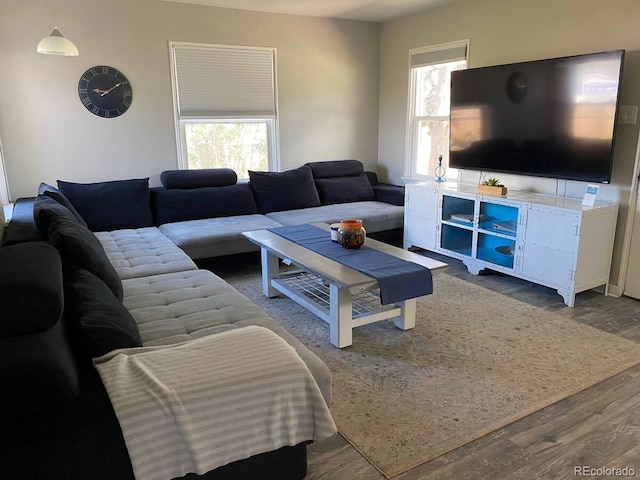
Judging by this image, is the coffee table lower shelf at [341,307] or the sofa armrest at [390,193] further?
the sofa armrest at [390,193]

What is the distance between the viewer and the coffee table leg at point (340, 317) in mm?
2818

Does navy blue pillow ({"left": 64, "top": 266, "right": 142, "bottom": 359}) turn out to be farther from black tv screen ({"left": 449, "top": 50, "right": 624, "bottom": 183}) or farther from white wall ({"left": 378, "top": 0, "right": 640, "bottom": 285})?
white wall ({"left": 378, "top": 0, "right": 640, "bottom": 285})

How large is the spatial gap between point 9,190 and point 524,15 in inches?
186

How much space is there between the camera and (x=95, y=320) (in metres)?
1.65

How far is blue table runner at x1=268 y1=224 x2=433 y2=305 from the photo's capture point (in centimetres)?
272

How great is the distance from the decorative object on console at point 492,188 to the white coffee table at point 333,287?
4.21ft

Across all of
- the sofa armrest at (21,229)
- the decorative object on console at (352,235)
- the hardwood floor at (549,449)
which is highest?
the sofa armrest at (21,229)

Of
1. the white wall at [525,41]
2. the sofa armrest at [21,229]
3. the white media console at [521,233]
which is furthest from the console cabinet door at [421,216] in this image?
the sofa armrest at [21,229]

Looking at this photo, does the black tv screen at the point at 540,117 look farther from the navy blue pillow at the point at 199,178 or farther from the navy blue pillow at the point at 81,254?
the navy blue pillow at the point at 81,254

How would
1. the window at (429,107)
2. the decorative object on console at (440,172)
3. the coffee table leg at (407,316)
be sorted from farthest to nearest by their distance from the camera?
the window at (429,107) → the decorative object on console at (440,172) → the coffee table leg at (407,316)

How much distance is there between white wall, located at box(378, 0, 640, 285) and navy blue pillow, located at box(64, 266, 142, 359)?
3.52 metres

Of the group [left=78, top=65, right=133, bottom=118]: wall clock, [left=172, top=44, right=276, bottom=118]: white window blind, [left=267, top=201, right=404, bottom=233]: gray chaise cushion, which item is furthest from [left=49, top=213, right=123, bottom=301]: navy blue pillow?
[left=172, top=44, right=276, bottom=118]: white window blind

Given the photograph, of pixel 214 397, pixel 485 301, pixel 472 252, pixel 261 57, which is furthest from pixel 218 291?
pixel 261 57

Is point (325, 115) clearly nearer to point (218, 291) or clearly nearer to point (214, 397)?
point (218, 291)
